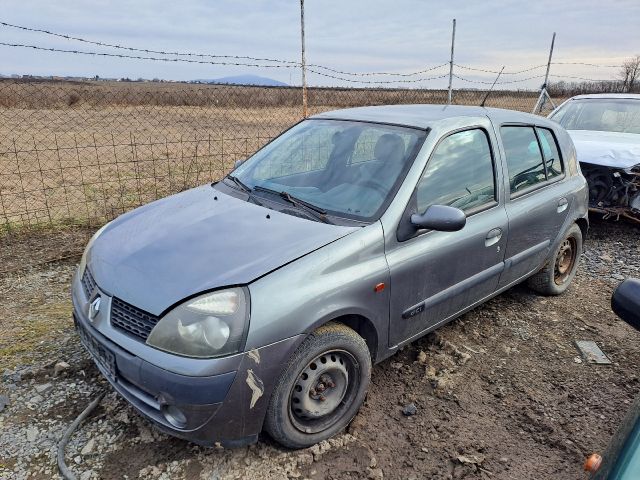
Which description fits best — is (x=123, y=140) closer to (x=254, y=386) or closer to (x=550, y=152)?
(x=550, y=152)

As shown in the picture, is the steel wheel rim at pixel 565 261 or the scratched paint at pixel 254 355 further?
the steel wheel rim at pixel 565 261

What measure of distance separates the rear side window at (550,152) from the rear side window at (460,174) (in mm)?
863

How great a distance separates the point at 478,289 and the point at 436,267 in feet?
1.98

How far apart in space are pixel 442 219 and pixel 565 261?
2513 mm

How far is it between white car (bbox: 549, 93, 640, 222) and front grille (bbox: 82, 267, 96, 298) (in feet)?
18.7

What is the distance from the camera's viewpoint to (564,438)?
8.53 ft

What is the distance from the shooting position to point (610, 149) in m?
5.77

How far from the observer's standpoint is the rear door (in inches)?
132

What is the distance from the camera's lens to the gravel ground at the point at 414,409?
7.72 ft

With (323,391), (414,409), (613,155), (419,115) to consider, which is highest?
(419,115)

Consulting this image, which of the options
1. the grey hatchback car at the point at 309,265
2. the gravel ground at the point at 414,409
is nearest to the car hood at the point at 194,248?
the grey hatchback car at the point at 309,265

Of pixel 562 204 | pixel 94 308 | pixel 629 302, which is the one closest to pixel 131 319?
pixel 94 308

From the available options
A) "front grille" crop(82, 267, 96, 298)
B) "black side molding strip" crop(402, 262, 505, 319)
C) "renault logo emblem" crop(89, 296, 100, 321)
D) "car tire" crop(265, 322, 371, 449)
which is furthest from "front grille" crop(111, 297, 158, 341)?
"black side molding strip" crop(402, 262, 505, 319)

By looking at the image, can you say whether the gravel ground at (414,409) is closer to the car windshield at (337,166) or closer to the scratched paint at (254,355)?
the scratched paint at (254,355)
